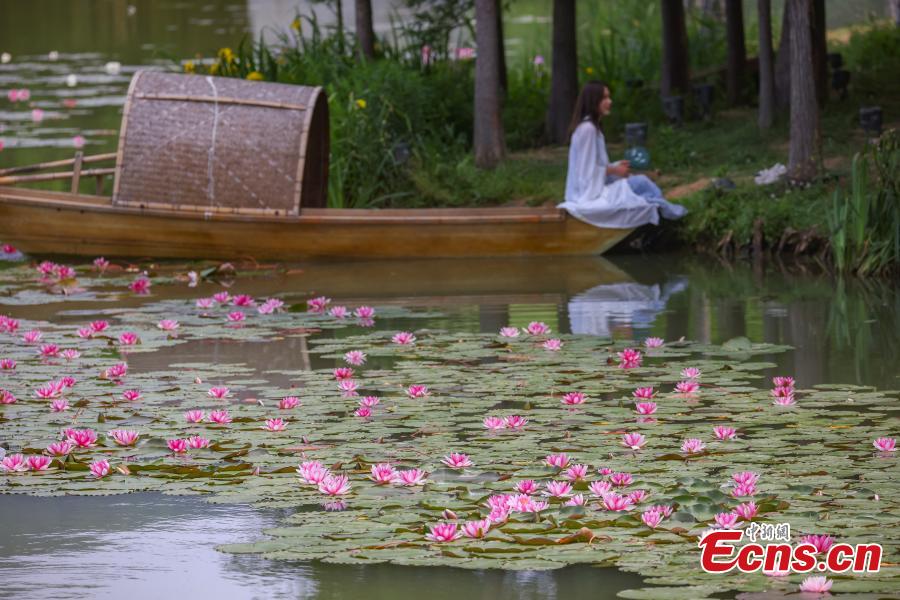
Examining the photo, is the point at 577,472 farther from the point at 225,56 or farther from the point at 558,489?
the point at 225,56

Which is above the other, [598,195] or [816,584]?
[598,195]

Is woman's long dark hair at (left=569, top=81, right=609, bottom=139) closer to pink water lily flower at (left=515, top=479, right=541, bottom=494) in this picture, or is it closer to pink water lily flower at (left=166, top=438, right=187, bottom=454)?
pink water lily flower at (left=166, top=438, right=187, bottom=454)

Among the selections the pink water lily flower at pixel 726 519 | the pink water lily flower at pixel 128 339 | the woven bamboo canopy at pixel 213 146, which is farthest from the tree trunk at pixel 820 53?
the pink water lily flower at pixel 726 519

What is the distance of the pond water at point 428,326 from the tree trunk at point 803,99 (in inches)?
52.3

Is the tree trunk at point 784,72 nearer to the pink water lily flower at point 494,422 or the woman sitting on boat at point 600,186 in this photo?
the woman sitting on boat at point 600,186

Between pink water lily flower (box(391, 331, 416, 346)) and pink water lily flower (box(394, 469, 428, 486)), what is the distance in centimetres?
266

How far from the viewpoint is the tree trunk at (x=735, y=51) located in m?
17.0

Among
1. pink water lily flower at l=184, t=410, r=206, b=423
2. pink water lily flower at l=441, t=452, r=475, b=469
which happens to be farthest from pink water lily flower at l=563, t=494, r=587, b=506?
pink water lily flower at l=184, t=410, r=206, b=423

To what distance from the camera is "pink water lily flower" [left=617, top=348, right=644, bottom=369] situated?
772 cm

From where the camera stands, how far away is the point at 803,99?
12.7m

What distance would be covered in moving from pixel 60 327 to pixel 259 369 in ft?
6.16

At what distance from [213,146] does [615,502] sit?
7.54 metres

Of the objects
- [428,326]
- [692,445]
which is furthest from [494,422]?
[428,326]

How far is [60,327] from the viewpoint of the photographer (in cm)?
932
